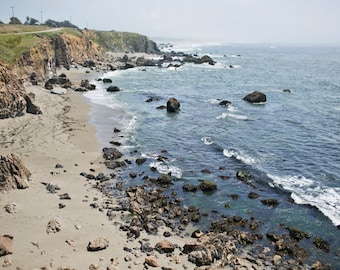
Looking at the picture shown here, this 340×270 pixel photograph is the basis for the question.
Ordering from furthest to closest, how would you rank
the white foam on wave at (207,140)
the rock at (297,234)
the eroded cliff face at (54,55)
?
1. the eroded cliff face at (54,55)
2. the white foam on wave at (207,140)
3. the rock at (297,234)

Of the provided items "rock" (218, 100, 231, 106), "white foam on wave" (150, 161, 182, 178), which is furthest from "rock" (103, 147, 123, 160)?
"rock" (218, 100, 231, 106)

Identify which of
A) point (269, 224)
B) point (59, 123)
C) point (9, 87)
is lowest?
point (269, 224)

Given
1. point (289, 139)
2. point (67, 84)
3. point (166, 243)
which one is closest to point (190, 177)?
point (166, 243)

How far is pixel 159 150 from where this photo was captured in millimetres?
38406

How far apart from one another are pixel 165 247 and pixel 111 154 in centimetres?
1737

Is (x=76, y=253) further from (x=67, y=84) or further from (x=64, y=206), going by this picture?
(x=67, y=84)

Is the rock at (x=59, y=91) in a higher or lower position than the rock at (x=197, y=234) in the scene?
higher

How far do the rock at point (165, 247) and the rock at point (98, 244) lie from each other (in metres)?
3.18

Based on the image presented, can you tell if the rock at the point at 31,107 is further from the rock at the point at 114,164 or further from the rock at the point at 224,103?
the rock at the point at 224,103

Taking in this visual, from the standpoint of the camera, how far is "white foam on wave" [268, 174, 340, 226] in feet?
84.7

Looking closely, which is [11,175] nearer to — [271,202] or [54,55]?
[271,202]

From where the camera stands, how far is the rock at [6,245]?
17.8m

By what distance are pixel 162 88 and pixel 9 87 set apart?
41222mm

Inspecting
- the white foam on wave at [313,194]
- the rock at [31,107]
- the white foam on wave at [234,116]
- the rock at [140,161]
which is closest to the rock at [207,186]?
the white foam on wave at [313,194]
